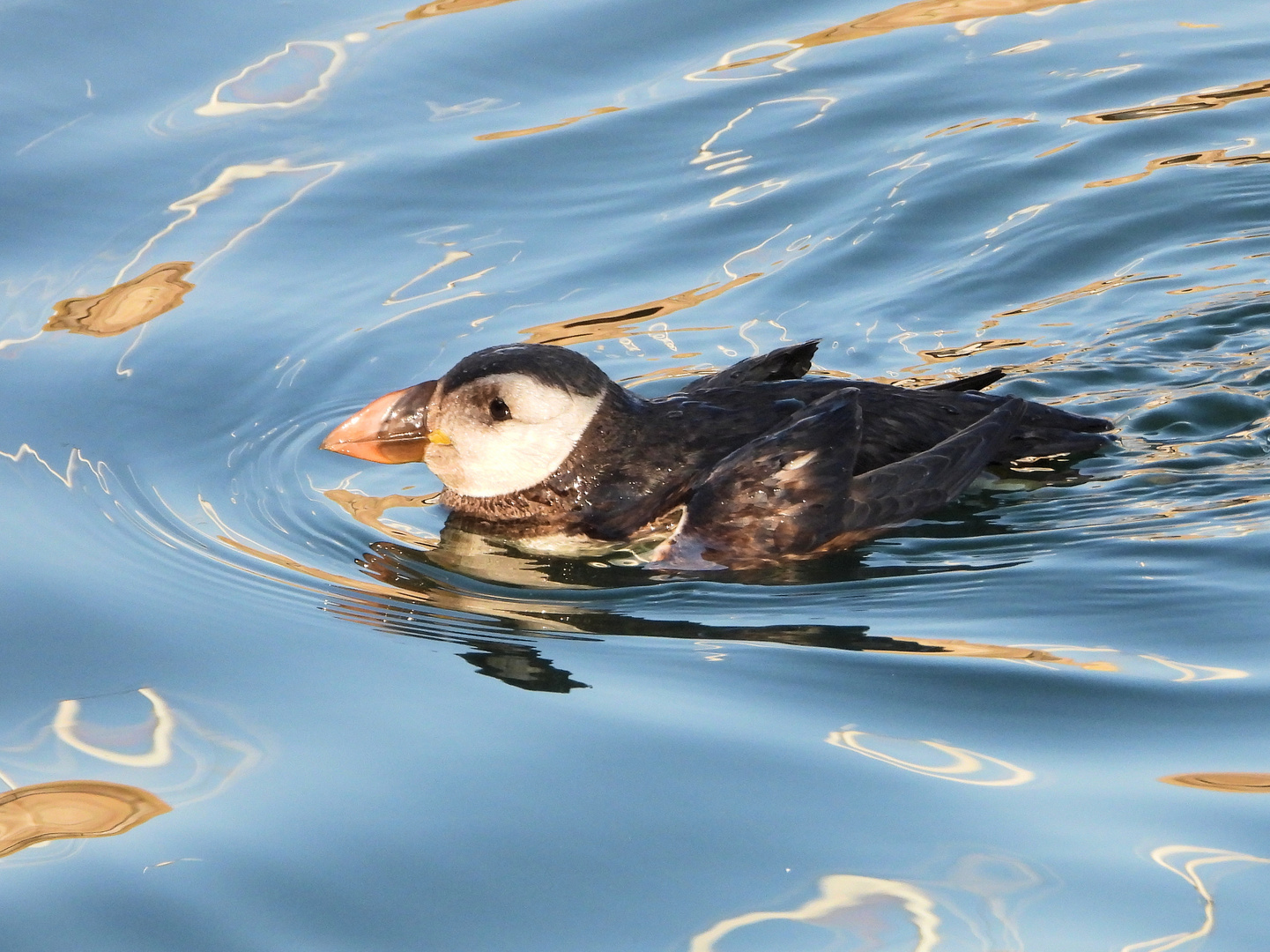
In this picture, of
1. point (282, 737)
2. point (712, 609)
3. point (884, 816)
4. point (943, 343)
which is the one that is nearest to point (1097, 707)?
point (884, 816)

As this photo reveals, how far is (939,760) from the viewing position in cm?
399

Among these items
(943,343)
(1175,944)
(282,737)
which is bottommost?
(1175,944)

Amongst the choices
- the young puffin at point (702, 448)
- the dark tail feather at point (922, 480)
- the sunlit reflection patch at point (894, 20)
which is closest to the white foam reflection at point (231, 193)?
the sunlit reflection patch at point (894, 20)

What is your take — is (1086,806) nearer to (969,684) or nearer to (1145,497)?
(969,684)

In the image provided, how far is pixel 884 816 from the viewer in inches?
148

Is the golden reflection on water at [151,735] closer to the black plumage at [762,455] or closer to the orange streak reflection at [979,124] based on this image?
the black plumage at [762,455]

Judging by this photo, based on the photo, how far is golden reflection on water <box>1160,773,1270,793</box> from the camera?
379 centimetres

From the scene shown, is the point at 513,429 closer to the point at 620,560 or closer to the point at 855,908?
the point at 620,560

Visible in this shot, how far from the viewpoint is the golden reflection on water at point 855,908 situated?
11.1 ft

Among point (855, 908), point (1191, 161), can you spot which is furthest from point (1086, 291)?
point (855, 908)

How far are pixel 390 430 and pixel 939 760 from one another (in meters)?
2.55

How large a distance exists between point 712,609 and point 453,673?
0.86 meters

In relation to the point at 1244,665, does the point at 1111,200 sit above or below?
above

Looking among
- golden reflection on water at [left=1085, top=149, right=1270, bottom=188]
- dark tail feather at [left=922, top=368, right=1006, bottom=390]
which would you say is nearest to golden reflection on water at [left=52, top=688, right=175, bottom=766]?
dark tail feather at [left=922, top=368, right=1006, bottom=390]
